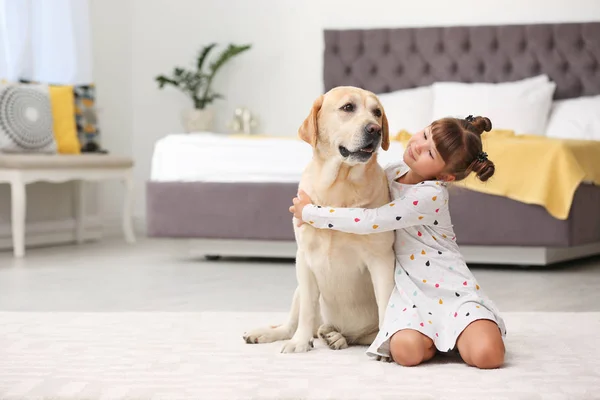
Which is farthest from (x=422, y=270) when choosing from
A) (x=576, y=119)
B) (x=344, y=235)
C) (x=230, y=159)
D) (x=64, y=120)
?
(x=64, y=120)

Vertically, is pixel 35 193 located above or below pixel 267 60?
below

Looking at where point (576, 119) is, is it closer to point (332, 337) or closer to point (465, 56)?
point (465, 56)

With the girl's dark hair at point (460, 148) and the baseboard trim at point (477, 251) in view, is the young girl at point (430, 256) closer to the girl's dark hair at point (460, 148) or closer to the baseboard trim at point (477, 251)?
the girl's dark hair at point (460, 148)

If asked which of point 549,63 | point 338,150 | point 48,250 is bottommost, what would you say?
point 48,250

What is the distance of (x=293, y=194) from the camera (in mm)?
4023

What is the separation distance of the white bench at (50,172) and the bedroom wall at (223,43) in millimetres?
888

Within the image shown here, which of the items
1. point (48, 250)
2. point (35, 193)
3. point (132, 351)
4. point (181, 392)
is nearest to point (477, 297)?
point (181, 392)

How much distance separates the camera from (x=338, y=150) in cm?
192

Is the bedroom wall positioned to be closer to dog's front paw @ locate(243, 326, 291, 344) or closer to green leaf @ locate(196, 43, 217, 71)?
green leaf @ locate(196, 43, 217, 71)

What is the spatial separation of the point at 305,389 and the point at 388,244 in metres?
0.46

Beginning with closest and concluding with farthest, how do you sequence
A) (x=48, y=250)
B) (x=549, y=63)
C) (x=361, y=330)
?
(x=361, y=330)
(x=48, y=250)
(x=549, y=63)

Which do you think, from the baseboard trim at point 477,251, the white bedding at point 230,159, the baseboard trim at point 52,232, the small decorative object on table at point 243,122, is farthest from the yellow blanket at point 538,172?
the baseboard trim at point 52,232

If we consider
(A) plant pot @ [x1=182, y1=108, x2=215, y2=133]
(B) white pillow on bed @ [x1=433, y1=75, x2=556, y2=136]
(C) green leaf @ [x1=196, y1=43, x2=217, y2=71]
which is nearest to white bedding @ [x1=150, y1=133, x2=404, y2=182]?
(B) white pillow on bed @ [x1=433, y1=75, x2=556, y2=136]

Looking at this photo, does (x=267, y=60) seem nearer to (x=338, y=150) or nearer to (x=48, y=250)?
(x=48, y=250)
